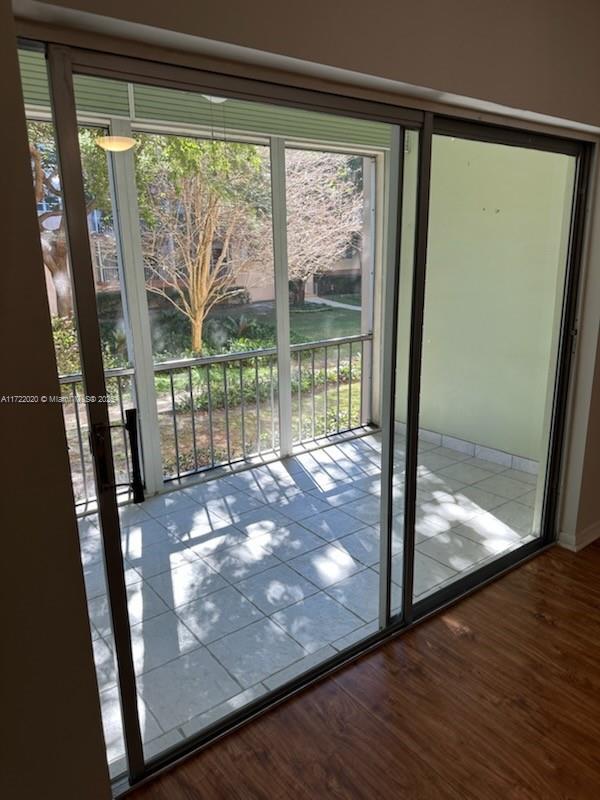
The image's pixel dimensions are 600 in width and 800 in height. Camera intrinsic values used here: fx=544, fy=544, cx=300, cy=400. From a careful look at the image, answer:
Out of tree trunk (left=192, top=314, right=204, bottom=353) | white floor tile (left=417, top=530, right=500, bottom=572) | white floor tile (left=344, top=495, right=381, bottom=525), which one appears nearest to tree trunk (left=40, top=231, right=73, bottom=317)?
tree trunk (left=192, top=314, right=204, bottom=353)

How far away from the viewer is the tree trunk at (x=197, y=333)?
3391mm

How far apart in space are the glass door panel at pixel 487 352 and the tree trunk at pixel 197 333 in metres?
1.38

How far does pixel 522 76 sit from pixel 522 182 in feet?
4.61

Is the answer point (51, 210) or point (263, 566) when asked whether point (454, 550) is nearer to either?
point (263, 566)

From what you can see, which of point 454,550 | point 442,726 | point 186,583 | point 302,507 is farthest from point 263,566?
point 442,726

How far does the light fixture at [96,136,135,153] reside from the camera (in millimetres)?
2059

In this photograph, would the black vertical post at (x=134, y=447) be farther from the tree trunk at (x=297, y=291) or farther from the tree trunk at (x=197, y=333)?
the tree trunk at (x=297, y=291)

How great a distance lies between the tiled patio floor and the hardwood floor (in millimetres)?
186

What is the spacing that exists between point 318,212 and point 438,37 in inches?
90.6

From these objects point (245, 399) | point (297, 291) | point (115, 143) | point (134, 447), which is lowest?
point (245, 399)

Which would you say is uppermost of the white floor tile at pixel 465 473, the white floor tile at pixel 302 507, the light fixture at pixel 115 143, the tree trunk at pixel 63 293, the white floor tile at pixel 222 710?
the light fixture at pixel 115 143

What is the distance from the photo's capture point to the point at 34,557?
1132 millimetres

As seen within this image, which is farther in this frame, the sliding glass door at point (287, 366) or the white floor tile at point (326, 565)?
the white floor tile at point (326, 565)

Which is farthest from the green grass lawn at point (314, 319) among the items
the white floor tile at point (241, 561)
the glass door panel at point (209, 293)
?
the white floor tile at point (241, 561)
